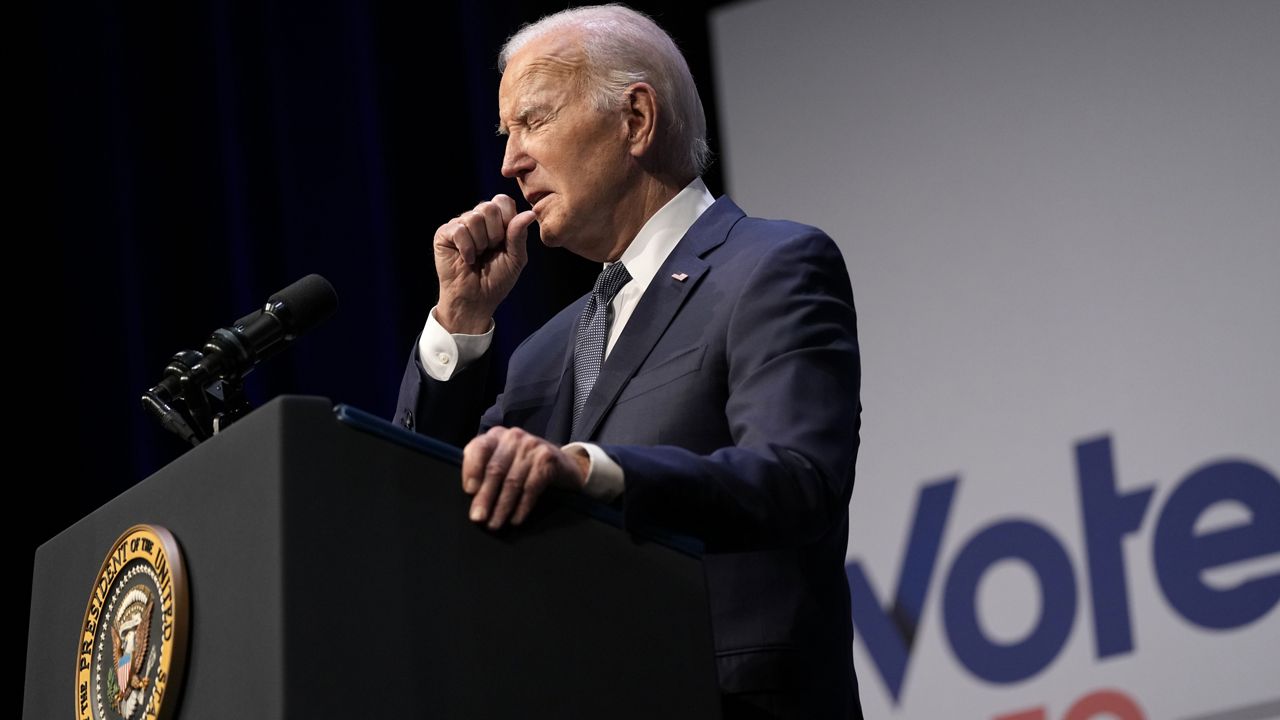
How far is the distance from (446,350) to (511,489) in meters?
0.76

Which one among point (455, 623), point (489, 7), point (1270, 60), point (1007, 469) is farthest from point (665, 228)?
point (489, 7)

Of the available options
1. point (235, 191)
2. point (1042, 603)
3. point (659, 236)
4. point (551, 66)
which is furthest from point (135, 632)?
point (235, 191)

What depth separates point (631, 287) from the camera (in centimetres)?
201

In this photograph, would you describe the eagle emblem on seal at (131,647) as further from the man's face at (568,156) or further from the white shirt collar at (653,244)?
the man's face at (568,156)

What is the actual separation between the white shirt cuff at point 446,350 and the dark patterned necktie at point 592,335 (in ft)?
0.42

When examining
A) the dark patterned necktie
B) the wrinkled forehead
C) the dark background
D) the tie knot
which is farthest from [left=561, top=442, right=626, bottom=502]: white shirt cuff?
the dark background

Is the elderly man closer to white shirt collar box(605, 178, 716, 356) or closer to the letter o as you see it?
white shirt collar box(605, 178, 716, 356)

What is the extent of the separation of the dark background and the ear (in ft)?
5.65

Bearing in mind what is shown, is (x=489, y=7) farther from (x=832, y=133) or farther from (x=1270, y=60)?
(x=1270, y=60)

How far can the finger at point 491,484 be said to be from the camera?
1.28 metres

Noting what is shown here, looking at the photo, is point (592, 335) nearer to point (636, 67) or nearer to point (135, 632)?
point (636, 67)

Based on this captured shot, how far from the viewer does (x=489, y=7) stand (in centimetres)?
411

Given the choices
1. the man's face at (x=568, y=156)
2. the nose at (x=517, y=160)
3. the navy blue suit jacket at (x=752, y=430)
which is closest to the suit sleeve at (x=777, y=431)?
the navy blue suit jacket at (x=752, y=430)

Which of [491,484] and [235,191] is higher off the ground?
[235,191]
